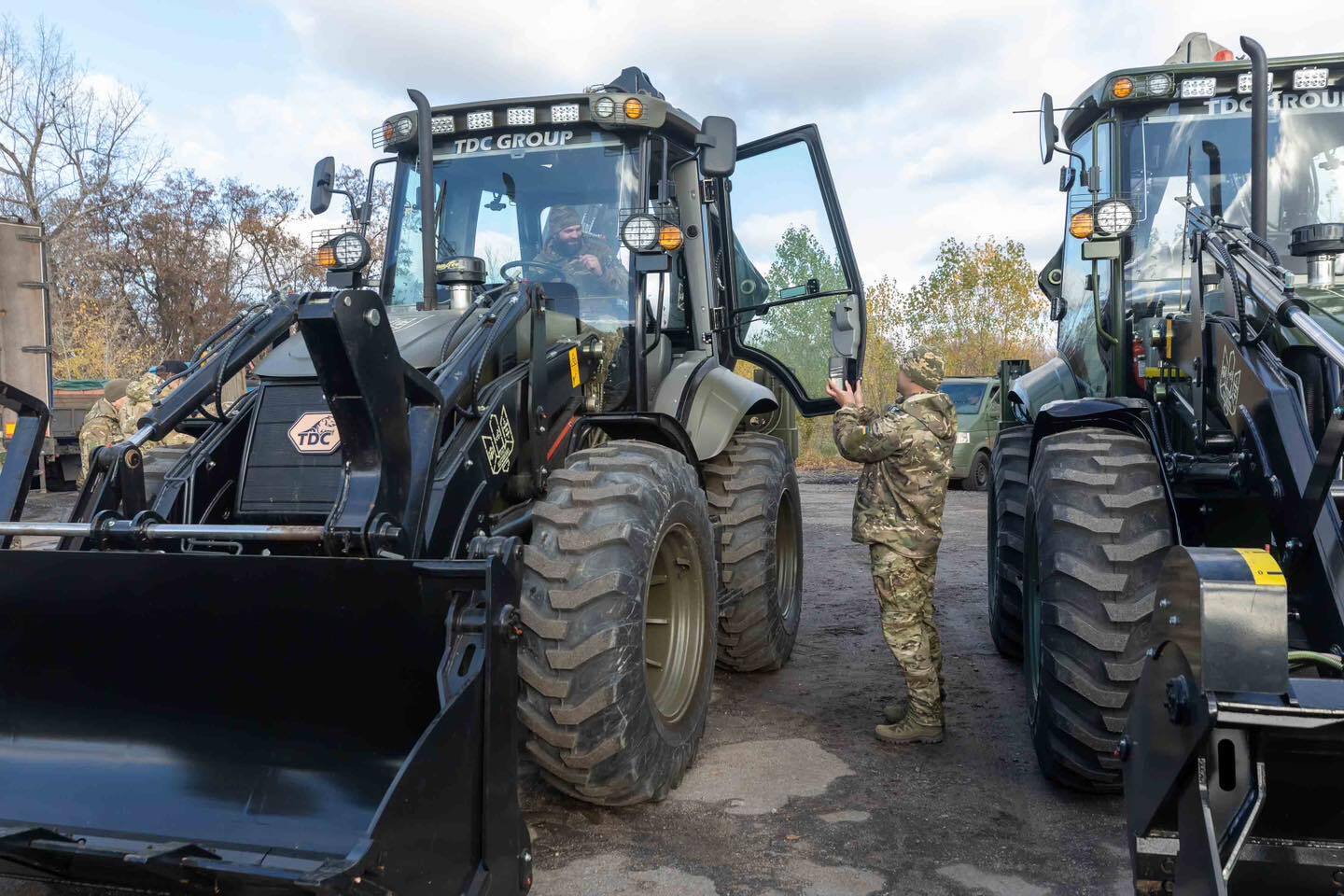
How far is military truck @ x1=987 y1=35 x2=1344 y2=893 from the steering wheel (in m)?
2.42

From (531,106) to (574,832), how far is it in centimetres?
354

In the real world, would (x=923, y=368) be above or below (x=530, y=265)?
below

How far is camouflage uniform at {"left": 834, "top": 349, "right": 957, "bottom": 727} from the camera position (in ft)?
16.7

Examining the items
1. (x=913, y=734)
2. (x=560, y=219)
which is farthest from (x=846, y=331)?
(x=913, y=734)

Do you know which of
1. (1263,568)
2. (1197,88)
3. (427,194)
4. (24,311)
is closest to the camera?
(1263,568)

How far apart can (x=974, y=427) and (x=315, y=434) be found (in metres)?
14.7

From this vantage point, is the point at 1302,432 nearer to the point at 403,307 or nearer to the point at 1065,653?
the point at 1065,653

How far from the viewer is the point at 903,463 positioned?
5.16 meters

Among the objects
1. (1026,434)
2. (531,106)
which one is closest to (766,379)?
(1026,434)

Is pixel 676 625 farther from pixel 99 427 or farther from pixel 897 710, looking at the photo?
pixel 99 427

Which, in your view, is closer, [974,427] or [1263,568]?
[1263,568]

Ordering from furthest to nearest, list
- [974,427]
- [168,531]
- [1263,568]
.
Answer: [974,427] → [168,531] → [1263,568]

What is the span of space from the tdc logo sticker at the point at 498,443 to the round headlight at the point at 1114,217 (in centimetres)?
282

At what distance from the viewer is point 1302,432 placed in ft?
10.9
